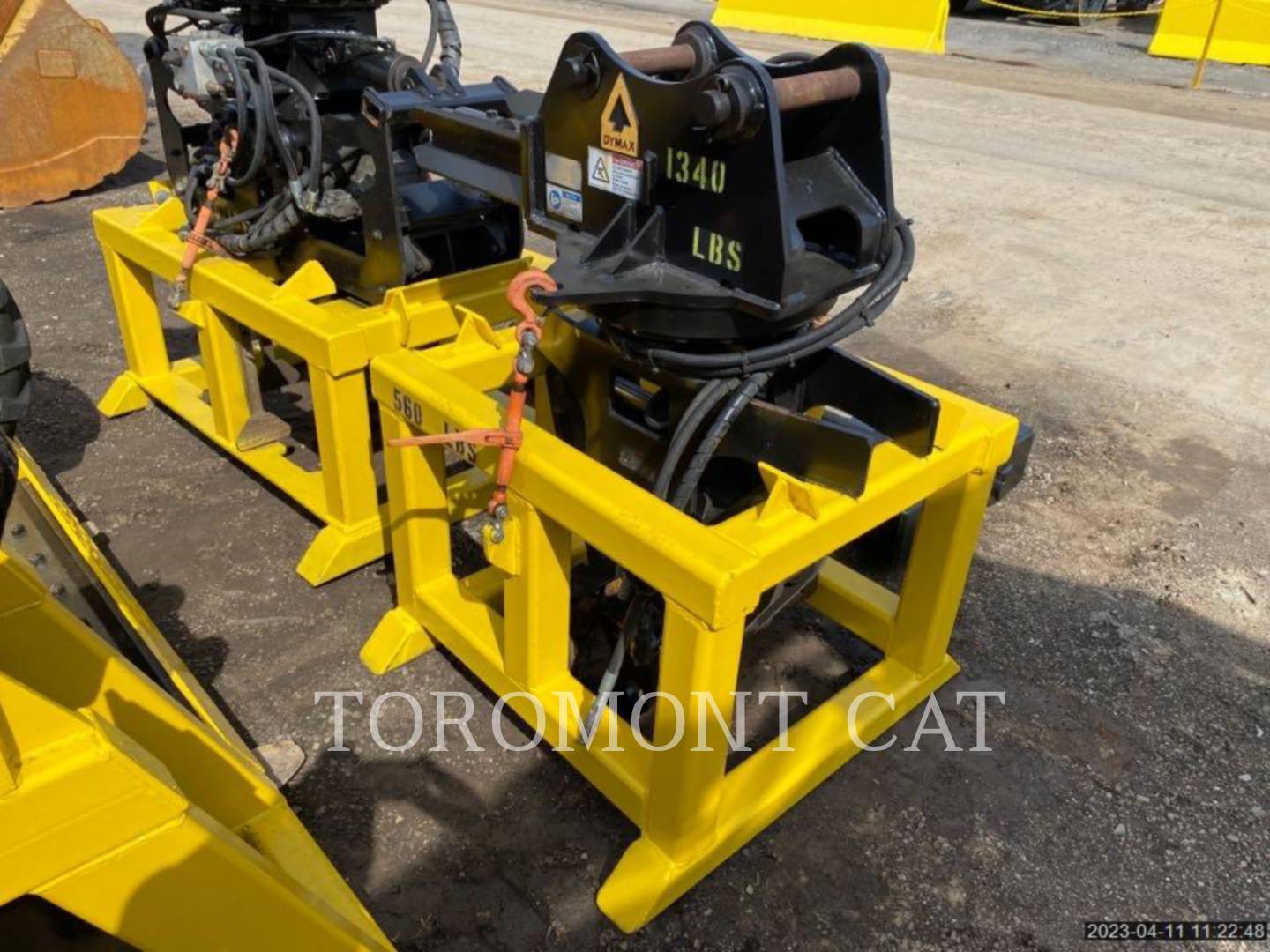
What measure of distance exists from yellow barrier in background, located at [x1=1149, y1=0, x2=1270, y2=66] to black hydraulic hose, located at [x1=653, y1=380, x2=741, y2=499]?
11.9 meters

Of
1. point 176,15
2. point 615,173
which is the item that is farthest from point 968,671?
point 176,15

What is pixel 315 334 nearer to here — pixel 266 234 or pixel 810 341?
pixel 266 234

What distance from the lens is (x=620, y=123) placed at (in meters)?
1.82

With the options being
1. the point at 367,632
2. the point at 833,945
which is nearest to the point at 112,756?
the point at 833,945

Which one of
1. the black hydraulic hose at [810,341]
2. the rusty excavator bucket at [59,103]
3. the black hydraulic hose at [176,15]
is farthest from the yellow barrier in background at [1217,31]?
the black hydraulic hose at [810,341]

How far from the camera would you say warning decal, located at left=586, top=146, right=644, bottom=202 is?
1.84 m

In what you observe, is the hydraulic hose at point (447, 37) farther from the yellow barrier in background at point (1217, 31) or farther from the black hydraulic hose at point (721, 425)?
the yellow barrier in background at point (1217, 31)

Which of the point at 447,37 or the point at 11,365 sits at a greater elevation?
the point at 447,37

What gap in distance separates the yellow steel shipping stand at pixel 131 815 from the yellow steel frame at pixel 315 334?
107cm

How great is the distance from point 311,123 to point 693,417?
1524 mm

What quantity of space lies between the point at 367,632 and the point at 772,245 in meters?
1.60

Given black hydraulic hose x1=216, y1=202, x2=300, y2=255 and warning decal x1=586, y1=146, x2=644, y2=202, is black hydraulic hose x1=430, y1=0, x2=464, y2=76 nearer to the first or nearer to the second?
black hydraulic hose x1=216, y1=202, x2=300, y2=255
